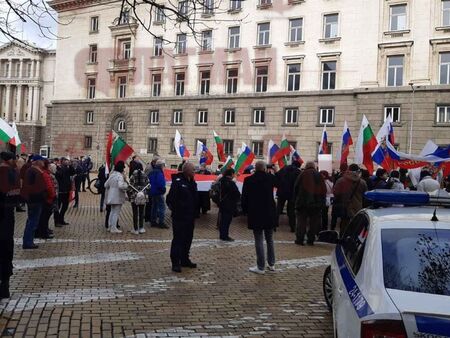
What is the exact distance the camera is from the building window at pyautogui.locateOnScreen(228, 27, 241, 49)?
42.5 m

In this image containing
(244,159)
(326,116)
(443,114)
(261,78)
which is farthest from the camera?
(261,78)

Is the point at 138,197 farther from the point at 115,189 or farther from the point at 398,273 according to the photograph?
the point at 398,273

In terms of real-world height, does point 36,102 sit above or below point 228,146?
above

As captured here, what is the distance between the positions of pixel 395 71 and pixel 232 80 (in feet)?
43.6

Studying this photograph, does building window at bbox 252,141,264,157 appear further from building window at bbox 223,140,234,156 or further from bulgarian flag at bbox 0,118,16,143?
bulgarian flag at bbox 0,118,16,143

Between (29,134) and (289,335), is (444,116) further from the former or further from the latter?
(29,134)

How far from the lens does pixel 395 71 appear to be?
3500cm

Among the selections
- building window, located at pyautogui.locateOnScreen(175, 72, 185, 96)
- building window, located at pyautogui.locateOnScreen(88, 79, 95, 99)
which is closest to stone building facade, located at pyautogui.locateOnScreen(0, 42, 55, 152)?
building window, located at pyautogui.locateOnScreen(88, 79, 95, 99)

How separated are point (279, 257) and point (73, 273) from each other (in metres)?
4.17

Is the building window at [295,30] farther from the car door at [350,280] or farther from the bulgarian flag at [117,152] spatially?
the car door at [350,280]

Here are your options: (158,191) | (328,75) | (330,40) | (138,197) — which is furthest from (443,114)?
(138,197)

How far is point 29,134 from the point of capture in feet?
305

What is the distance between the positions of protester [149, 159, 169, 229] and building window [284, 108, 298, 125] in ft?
83.7

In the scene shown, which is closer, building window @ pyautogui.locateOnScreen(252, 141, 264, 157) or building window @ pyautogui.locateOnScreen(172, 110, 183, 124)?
building window @ pyautogui.locateOnScreen(252, 141, 264, 157)
